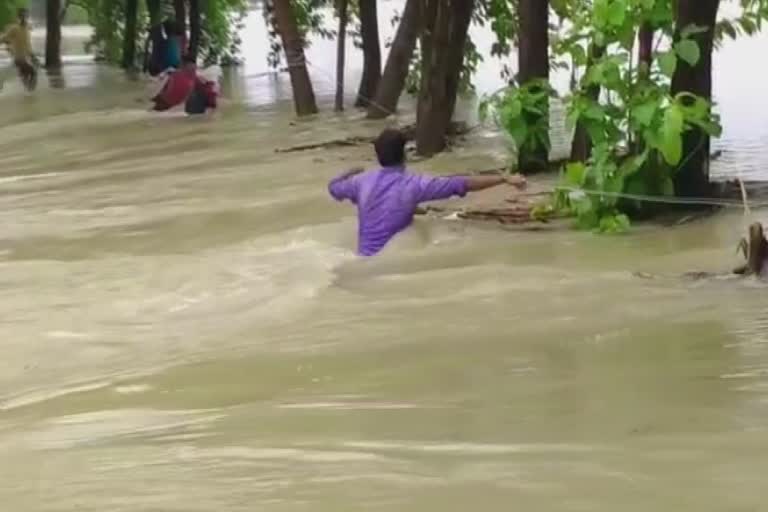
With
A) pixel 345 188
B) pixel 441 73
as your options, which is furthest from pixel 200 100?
pixel 345 188

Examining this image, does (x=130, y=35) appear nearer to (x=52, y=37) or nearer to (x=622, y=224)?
(x=52, y=37)

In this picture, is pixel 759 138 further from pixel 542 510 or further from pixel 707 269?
pixel 542 510

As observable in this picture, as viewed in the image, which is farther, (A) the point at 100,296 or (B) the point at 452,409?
(A) the point at 100,296

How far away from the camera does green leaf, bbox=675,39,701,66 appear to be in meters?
8.38

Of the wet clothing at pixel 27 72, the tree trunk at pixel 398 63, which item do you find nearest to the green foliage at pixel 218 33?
the wet clothing at pixel 27 72

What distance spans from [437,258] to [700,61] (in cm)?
207

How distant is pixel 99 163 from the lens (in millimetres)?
14883

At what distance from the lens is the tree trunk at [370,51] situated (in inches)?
733

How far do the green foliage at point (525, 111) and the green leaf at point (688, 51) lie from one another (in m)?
2.11

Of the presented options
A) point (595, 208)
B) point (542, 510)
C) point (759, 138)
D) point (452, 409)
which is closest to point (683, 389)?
point (452, 409)

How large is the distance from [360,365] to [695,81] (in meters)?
3.96

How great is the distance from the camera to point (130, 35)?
3275 cm

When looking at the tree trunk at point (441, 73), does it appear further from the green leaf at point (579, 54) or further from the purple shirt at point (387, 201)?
the purple shirt at point (387, 201)

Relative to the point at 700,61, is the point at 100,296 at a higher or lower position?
lower
